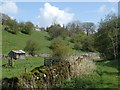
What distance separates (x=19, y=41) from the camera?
269ft

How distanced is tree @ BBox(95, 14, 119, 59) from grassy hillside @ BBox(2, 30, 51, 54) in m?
28.2

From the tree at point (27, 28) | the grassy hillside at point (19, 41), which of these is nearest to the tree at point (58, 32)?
the grassy hillside at point (19, 41)

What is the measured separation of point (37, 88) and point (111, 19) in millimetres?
36139

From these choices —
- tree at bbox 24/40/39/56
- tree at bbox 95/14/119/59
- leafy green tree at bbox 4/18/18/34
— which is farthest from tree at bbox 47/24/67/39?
tree at bbox 95/14/119/59

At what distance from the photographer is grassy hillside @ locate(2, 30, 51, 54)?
75900mm

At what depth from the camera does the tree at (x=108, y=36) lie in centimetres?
4475

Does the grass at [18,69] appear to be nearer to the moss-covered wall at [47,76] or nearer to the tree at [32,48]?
the moss-covered wall at [47,76]

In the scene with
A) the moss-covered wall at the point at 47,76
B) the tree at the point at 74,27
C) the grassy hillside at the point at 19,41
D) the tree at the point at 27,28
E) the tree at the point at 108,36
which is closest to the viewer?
the moss-covered wall at the point at 47,76

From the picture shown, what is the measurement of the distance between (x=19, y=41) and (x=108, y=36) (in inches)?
1570

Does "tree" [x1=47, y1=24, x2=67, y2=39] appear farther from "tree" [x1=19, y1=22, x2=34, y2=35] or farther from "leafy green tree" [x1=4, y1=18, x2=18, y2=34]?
"leafy green tree" [x1=4, y1=18, x2=18, y2=34]

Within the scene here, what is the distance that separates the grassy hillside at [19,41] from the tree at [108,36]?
28.2 metres

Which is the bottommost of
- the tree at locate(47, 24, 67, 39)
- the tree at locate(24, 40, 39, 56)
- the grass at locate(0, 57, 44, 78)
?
the grass at locate(0, 57, 44, 78)

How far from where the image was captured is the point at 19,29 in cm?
9362

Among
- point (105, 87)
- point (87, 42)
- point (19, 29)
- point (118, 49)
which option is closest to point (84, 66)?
point (105, 87)
